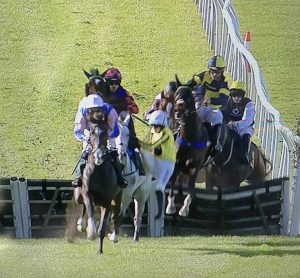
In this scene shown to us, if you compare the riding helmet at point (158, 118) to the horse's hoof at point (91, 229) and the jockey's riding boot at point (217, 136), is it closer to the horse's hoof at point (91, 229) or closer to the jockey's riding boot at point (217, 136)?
the jockey's riding boot at point (217, 136)

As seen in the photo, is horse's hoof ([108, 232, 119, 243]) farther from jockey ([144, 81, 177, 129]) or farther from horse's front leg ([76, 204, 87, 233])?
jockey ([144, 81, 177, 129])

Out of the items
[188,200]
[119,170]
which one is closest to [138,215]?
[188,200]

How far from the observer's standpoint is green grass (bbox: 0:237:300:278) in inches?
548

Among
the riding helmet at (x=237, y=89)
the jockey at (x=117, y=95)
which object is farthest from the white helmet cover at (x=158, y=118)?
the riding helmet at (x=237, y=89)

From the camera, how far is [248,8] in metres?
35.7

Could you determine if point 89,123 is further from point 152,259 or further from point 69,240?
point 152,259

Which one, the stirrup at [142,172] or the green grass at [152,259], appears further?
the stirrup at [142,172]

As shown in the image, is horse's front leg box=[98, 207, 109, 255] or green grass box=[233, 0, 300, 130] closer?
horse's front leg box=[98, 207, 109, 255]

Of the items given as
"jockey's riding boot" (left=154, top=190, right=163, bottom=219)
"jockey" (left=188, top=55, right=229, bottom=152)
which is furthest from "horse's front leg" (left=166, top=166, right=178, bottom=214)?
"jockey" (left=188, top=55, right=229, bottom=152)

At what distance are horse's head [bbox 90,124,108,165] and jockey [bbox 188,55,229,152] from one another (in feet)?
10.4

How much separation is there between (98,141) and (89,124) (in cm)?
58

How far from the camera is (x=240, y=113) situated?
20.1 m

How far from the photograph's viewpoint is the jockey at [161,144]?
17344 mm

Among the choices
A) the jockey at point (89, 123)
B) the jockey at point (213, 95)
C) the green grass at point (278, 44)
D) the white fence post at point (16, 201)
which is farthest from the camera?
the green grass at point (278, 44)
